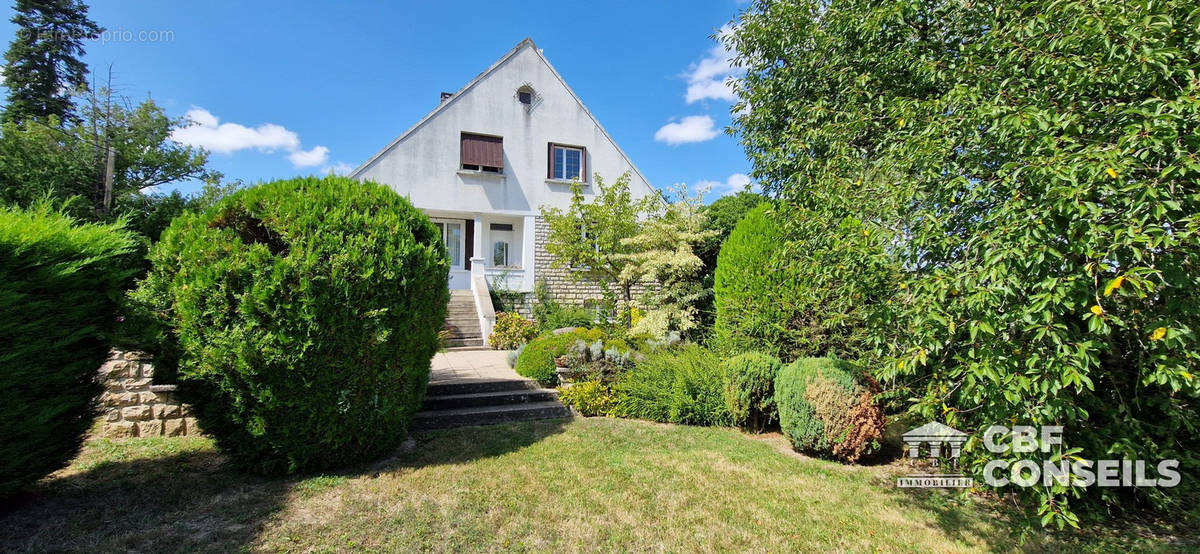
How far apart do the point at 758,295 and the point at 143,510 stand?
644cm

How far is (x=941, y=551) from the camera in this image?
A: 122 inches

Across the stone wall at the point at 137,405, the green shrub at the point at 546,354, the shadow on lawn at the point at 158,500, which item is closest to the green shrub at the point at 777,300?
the green shrub at the point at 546,354

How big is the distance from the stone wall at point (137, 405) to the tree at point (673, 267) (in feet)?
20.7

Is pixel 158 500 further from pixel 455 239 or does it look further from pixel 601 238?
pixel 455 239

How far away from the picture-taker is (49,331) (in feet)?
10.1

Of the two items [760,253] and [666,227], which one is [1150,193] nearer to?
[760,253]

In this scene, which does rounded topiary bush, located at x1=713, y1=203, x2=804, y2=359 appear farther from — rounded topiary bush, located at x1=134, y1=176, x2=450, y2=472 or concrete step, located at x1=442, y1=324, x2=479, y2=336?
concrete step, located at x1=442, y1=324, x2=479, y2=336

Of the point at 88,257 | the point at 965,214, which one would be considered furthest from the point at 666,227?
the point at 88,257

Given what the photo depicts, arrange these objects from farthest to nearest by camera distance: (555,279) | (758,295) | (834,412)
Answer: (555,279) → (758,295) → (834,412)

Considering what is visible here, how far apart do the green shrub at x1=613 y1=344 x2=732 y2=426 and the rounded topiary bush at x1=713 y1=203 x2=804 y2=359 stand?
0.58 meters

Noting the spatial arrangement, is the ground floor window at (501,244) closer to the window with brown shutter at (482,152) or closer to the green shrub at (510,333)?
the window with brown shutter at (482,152)

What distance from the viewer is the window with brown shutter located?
1456 cm

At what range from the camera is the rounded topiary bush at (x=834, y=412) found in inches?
183

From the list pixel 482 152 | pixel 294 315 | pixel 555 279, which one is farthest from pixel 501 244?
pixel 294 315
